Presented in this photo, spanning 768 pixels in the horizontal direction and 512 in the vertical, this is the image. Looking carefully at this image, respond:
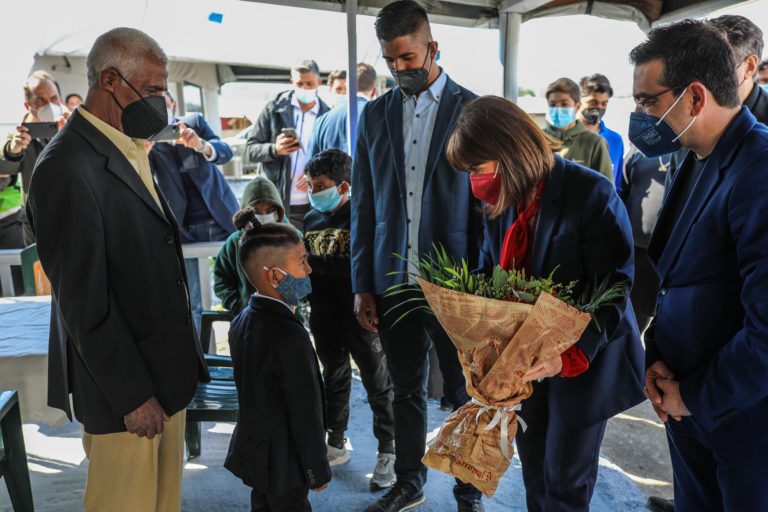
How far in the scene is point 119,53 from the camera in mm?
1890

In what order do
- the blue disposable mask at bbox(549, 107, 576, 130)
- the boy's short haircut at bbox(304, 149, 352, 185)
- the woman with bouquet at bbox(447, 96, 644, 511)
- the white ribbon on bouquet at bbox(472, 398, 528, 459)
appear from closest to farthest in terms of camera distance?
the white ribbon on bouquet at bbox(472, 398, 528, 459) < the woman with bouquet at bbox(447, 96, 644, 511) < the boy's short haircut at bbox(304, 149, 352, 185) < the blue disposable mask at bbox(549, 107, 576, 130)

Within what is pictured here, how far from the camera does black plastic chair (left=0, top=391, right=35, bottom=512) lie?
7.77 feet

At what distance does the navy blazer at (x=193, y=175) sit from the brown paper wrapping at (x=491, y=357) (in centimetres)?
273

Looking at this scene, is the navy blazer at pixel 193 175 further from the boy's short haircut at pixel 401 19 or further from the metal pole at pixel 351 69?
the boy's short haircut at pixel 401 19

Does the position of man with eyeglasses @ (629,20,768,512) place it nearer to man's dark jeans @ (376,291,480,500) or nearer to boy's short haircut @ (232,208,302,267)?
man's dark jeans @ (376,291,480,500)

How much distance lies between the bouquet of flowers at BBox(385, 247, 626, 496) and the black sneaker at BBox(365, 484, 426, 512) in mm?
1098

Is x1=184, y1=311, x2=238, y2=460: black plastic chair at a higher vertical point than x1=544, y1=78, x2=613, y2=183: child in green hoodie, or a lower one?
lower

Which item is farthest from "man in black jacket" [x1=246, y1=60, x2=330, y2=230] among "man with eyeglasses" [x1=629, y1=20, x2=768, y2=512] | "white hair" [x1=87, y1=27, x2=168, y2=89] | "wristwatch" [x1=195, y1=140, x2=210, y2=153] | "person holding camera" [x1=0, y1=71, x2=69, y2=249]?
"man with eyeglasses" [x1=629, y1=20, x2=768, y2=512]

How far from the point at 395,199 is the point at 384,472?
1497 mm

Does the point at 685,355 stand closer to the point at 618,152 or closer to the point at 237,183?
the point at 618,152

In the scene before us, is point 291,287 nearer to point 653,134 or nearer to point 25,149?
point 653,134

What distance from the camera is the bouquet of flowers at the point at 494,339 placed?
1.50 metres

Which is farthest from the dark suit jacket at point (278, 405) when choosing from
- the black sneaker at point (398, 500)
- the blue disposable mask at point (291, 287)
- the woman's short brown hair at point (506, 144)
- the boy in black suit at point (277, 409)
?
the woman's short brown hair at point (506, 144)

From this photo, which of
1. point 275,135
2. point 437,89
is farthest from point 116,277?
point 275,135
